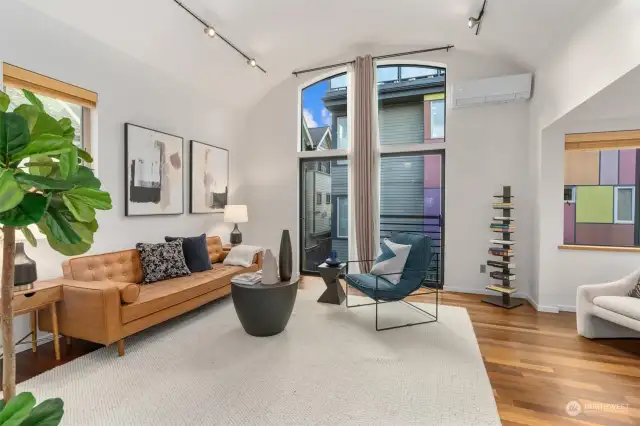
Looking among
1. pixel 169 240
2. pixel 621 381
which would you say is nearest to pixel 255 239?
pixel 169 240

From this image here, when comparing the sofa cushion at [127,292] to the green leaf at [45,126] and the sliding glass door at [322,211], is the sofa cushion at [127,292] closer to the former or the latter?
the green leaf at [45,126]

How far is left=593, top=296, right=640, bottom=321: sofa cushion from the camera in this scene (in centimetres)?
275

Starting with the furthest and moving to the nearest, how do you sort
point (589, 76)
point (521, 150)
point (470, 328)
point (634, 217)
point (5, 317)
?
point (521, 150) → point (634, 217) → point (470, 328) → point (589, 76) → point (5, 317)

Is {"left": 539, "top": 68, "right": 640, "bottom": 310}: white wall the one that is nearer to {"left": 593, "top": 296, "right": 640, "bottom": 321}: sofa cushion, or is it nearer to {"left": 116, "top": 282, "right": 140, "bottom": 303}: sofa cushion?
{"left": 593, "top": 296, "right": 640, "bottom": 321}: sofa cushion

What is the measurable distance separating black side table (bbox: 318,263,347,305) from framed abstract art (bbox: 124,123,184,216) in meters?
2.14

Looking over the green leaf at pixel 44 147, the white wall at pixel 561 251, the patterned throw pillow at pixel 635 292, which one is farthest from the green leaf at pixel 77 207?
the white wall at pixel 561 251

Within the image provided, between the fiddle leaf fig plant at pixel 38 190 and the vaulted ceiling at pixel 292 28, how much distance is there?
9.96 ft

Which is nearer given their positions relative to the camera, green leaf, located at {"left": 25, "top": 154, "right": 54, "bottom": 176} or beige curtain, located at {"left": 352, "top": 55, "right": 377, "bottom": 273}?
green leaf, located at {"left": 25, "top": 154, "right": 54, "bottom": 176}

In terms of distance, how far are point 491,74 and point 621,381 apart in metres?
3.85

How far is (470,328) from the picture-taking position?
3.37 m

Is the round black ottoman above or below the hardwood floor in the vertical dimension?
above

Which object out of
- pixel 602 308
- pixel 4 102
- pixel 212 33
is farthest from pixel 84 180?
pixel 602 308

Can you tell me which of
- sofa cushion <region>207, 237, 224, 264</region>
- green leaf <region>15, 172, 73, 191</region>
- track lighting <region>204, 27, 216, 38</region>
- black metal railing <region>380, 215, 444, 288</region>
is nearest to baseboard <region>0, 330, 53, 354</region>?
sofa cushion <region>207, 237, 224, 264</region>

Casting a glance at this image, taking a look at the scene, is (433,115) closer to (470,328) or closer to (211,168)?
(470,328)
